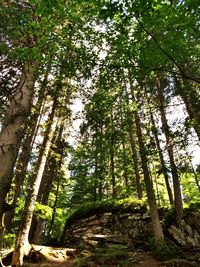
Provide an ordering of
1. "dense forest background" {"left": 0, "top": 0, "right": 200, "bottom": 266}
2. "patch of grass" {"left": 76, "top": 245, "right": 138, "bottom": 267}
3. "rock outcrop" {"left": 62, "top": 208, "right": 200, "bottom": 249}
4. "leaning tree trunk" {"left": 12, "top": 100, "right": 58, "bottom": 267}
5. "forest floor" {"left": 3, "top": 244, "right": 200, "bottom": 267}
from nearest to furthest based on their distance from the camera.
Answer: "dense forest background" {"left": 0, "top": 0, "right": 200, "bottom": 266}
"forest floor" {"left": 3, "top": 244, "right": 200, "bottom": 267}
"patch of grass" {"left": 76, "top": 245, "right": 138, "bottom": 267}
"leaning tree trunk" {"left": 12, "top": 100, "right": 58, "bottom": 267}
"rock outcrop" {"left": 62, "top": 208, "right": 200, "bottom": 249}

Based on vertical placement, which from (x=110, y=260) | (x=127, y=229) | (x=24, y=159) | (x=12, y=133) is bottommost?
(x=110, y=260)

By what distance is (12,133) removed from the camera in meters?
6.96

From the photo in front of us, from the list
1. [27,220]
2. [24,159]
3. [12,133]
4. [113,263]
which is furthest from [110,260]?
[12,133]

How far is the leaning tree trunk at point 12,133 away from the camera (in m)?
6.31

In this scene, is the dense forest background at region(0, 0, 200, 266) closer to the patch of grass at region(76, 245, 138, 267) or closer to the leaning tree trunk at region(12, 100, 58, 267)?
the leaning tree trunk at region(12, 100, 58, 267)

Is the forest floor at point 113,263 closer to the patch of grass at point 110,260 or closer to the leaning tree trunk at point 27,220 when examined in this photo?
the patch of grass at point 110,260

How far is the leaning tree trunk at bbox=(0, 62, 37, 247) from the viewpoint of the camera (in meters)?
6.31

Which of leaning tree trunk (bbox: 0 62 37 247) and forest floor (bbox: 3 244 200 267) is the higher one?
leaning tree trunk (bbox: 0 62 37 247)

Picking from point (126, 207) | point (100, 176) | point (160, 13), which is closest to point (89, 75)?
point (160, 13)

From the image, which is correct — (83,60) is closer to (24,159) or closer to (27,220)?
(24,159)

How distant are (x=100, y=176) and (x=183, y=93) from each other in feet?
46.5

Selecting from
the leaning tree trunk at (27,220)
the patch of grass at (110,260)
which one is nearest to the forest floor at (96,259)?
the patch of grass at (110,260)

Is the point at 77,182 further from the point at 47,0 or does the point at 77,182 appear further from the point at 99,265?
the point at 47,0

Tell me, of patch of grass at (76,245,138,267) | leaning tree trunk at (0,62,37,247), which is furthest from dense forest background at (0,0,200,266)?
patch of grass at (76,245,138,267)
